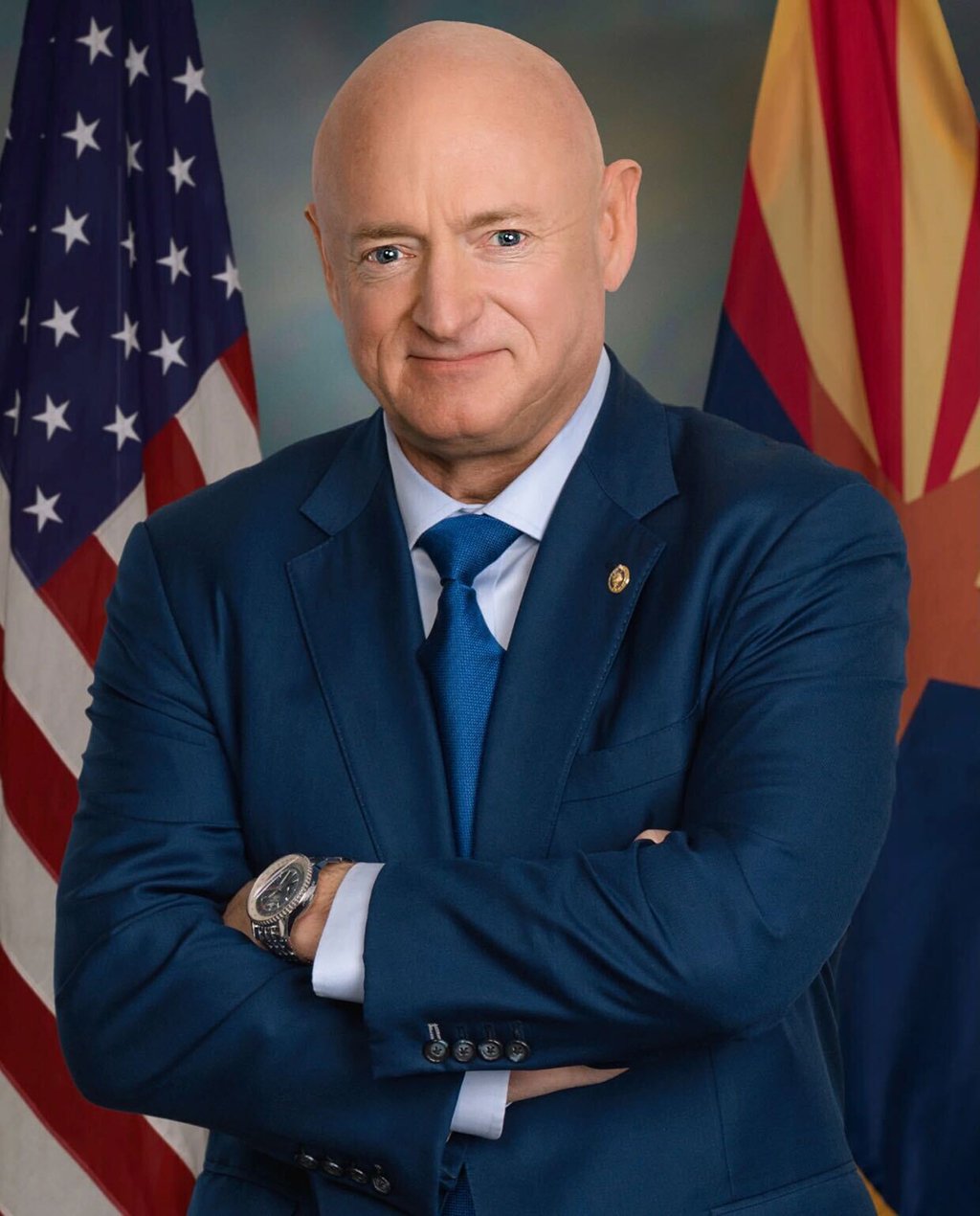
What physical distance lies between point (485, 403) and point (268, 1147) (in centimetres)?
89

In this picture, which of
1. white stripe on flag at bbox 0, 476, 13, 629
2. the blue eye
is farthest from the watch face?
white stripe on flag at bbox 0, 476, 13, 629

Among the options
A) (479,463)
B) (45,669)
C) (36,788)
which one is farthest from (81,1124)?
(479,463)

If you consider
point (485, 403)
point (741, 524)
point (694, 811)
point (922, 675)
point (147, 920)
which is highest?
point (485, 403)

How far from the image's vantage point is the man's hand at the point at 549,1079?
1.78 metres

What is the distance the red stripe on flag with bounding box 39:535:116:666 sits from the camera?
12.0ft

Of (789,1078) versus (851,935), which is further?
(851,935)

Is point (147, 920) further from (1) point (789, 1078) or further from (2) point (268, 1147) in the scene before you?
(1) point (789, 1078)

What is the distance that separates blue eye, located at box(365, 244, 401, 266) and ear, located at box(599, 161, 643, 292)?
Answer: 0.97 ft

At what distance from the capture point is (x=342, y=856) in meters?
1.95

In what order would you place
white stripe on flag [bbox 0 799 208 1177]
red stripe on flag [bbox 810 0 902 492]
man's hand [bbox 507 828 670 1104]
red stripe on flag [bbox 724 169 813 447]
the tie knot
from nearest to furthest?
1. man's hand [bbox 507 828 670 1104]
2. the tie knot
3. red stripe on flag [bbox 810 0 902 492]
4. red stripe on flag [bbox 724 169 813 447]
5. white stripe on flag [bbox 0 799 208 1177]

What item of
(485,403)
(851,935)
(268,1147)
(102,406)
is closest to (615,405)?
(485,403)

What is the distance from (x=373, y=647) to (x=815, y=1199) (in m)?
0.83

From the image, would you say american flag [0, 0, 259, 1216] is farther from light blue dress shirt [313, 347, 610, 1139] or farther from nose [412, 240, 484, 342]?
nose [412, 240, 484, 342]

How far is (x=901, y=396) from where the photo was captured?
3.32 m
